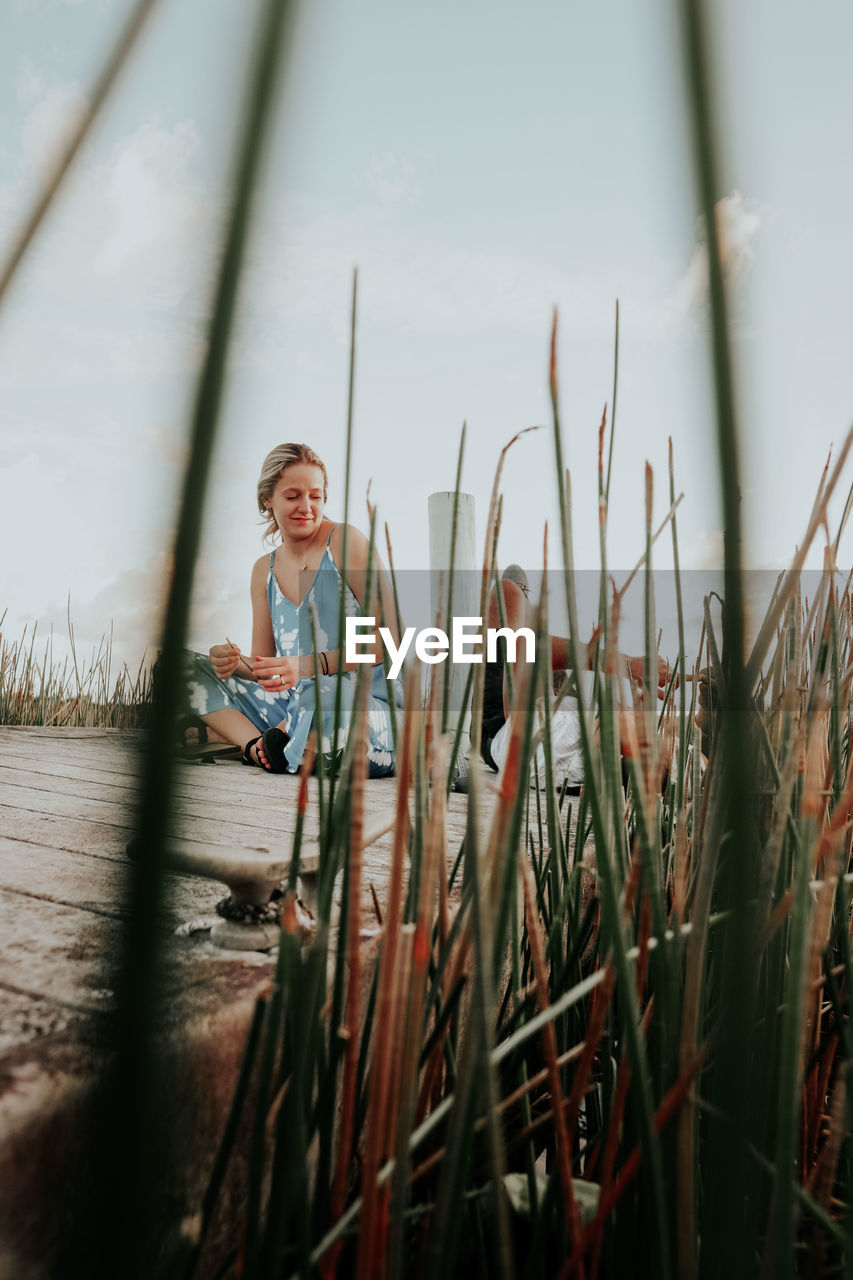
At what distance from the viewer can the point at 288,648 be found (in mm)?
2770

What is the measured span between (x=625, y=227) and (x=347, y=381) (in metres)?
0.17

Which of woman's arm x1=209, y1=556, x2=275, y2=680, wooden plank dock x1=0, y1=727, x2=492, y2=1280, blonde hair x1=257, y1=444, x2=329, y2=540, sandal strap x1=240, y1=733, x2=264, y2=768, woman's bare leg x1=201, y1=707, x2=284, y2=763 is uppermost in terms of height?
blonde hair x1=257, y1=444, x2=329, y2=540

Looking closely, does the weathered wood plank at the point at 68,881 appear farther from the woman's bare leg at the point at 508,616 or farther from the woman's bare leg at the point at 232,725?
the woman's bare leg at the point at 232,725

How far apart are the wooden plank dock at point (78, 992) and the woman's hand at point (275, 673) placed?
1.10 metres

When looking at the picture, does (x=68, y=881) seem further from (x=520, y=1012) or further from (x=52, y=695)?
(x=52, y=695)

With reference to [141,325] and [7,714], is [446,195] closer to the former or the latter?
[141,325]

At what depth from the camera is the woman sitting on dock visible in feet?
7.41

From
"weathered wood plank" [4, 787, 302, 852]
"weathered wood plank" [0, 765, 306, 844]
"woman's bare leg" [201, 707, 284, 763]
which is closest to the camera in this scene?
"weathered wood plank" [4, 787, 302, 852]

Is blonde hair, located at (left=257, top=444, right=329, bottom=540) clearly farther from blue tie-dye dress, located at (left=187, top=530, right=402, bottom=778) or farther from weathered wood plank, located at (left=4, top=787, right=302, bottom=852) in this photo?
weathered wood plank, located at (left=4, top=787, right=302, bottom=852)

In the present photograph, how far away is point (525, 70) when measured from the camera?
163mm

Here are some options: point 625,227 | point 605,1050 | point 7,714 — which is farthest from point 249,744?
point 625,227

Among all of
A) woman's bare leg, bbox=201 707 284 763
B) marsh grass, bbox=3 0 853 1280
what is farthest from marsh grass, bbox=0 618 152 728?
marsh grass, bbox=3 0 853 1280

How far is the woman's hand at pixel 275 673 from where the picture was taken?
2.15 metres

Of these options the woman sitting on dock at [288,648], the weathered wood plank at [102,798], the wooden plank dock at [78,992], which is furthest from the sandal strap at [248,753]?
the wooden plank dock at [78,992]
